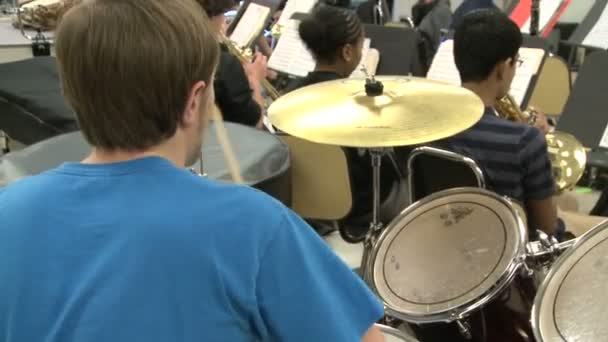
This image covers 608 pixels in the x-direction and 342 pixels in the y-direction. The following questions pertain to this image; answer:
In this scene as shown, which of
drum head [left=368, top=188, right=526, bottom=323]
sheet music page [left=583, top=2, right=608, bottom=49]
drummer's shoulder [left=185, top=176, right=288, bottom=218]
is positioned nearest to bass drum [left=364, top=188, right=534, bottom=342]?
drum head [left=368, top=188, right=526, bottom=323]

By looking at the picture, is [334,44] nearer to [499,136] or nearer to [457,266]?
[499,136]

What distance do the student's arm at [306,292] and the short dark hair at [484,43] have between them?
Answer: 1.23 metres

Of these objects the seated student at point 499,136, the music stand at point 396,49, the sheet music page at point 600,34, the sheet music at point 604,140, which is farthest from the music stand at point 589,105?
the music stand at point 396,49

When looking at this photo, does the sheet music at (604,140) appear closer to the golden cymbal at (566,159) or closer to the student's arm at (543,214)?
the golden cymbal at (566,159)

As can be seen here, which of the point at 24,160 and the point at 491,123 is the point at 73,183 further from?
the point at 491,123

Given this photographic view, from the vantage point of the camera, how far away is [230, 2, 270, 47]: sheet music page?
9.77 ft

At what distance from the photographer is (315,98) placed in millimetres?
1749

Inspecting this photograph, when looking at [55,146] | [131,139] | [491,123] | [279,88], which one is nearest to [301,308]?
[131,139]

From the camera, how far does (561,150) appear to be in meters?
2.12

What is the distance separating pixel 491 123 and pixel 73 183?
1185mm

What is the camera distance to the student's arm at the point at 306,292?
0.66 metres

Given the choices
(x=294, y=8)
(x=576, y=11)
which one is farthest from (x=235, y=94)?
(x=576, y=11)

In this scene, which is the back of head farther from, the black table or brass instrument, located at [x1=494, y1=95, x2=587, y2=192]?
brass instrument, located at [x1=494, y1=95, x2=587, y2=192]

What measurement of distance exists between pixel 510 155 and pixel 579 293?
516 millimetres
